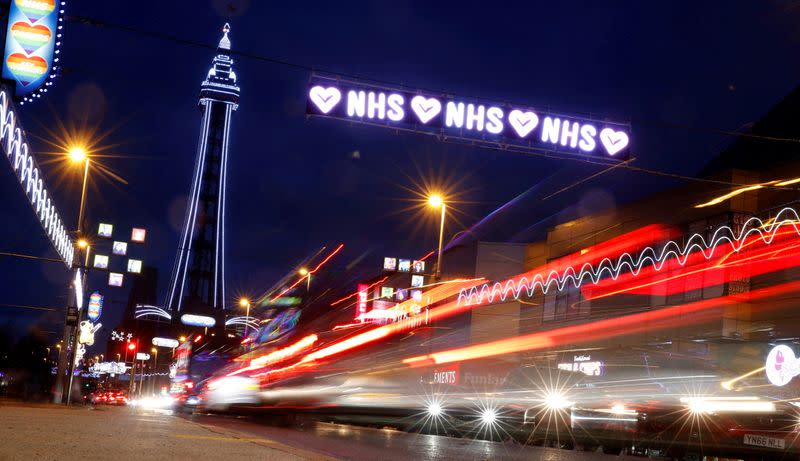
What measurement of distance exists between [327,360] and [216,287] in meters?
110

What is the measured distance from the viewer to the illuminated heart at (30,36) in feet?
56.0

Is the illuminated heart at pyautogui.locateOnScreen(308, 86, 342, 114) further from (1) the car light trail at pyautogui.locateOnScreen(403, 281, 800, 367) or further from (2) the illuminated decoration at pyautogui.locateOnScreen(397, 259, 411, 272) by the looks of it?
(2) the illuminated decoration at pyautogui.locateOnScreen(397, 259, 411, 272)

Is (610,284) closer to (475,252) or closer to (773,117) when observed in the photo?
(773,117)

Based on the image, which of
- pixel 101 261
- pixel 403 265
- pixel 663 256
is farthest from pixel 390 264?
pixel 663 256

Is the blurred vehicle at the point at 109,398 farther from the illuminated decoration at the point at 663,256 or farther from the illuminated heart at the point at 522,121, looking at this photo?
the illuminated heart at the point at 522,121

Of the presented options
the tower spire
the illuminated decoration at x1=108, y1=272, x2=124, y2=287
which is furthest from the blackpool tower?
the illuminated decoration at x1=108, y1=272, x2=124, y2=287

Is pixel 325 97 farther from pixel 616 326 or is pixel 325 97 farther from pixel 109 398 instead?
pixel 109 398

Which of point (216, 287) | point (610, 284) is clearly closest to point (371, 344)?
point (610, 284)

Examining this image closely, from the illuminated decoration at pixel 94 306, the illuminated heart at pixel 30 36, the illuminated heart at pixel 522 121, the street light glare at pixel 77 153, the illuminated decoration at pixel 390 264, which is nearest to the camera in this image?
the illuminated heart at pixel 30 36

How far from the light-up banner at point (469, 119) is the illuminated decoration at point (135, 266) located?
31270mm

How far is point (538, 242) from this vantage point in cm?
4322

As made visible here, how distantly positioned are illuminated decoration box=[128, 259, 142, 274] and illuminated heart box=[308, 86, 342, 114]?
31.2 meters

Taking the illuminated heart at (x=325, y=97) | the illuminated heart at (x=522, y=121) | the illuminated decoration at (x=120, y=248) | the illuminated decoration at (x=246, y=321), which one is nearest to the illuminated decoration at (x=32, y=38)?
the illuminated heart at (x=325, y=97)

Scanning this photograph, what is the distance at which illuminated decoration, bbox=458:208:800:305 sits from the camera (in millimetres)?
23922
